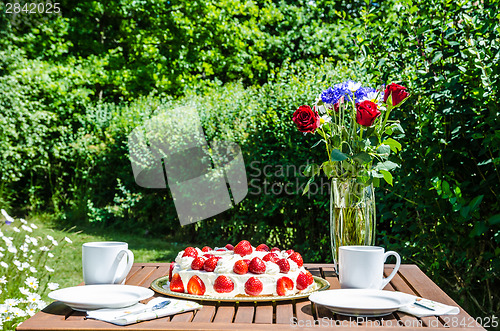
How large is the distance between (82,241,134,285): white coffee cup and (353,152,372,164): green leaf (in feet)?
2.68

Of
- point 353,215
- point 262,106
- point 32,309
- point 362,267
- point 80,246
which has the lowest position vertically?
point 80,246

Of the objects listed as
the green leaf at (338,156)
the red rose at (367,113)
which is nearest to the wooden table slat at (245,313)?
the green leaf at (338,156)

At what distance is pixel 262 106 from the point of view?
181 inches

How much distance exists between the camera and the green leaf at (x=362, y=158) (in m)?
1.69

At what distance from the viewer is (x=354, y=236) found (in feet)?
5.64

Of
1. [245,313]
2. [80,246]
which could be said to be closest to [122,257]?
[245,313]

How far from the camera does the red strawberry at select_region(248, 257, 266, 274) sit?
140 cm

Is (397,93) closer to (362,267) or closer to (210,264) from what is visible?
(362,267)

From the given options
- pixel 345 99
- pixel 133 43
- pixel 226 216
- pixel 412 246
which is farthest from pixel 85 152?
pixel 345 99

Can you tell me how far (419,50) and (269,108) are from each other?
1.72 meters

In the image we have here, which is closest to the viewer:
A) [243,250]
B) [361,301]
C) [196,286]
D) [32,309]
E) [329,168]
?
[361,301]

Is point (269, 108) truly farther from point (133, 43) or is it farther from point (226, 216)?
point (133, 43)

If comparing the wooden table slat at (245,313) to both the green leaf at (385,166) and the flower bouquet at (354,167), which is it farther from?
the green leaf at (385,166)

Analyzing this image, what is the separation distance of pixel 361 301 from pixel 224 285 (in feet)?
1.23
